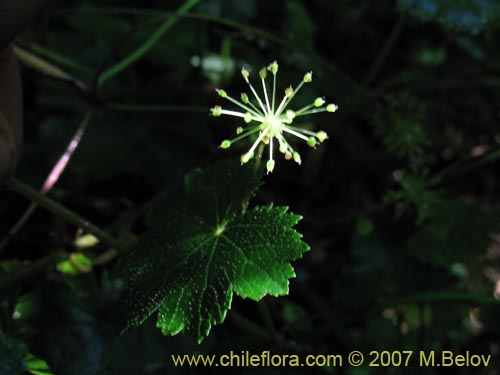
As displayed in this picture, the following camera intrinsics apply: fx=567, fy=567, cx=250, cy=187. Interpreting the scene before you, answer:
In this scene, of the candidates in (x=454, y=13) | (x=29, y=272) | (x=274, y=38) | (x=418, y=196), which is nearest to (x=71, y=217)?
(x=29, y=272)

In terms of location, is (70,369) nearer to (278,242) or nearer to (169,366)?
(169,366)

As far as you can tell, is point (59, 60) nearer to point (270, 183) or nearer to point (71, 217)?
point (71, 217)

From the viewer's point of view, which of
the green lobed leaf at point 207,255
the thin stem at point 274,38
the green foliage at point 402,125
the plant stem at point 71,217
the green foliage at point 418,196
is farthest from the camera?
the green foliage at point 402,125

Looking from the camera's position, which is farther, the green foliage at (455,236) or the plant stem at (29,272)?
the green foliage at (455,236)

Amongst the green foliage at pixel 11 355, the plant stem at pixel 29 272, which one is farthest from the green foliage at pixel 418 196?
the green foliage at pixel 11 355

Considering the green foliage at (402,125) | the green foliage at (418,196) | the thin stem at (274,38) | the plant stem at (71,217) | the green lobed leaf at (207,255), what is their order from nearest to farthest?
the green lobed leaf at (207,255), the plant stem at (71,217), the thin stem at (274,38), the green foliage at (418,196), the green foliage at (402,125)

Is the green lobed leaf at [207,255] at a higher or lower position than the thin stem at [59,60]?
lower

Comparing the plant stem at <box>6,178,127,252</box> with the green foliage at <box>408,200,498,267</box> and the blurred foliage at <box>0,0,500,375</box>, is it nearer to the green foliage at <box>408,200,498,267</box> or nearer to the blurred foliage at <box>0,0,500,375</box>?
the blurred foliage at <box>0,0,500,375</box>

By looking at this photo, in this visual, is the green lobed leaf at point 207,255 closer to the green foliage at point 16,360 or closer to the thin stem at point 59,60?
the green foliage at point 16,360
